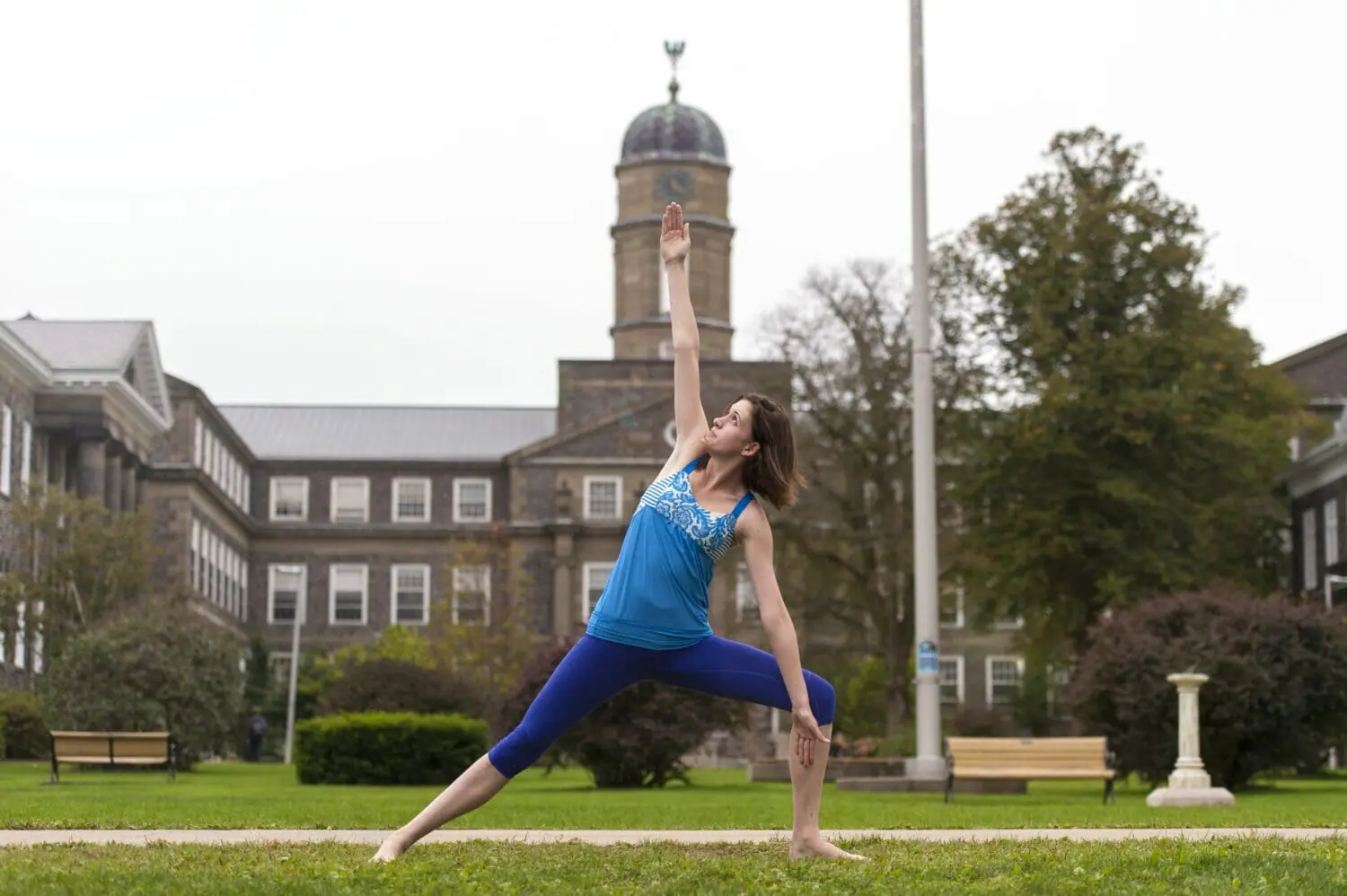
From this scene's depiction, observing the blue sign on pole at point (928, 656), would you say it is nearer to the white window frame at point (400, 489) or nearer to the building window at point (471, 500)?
the building window at point (471, 500)

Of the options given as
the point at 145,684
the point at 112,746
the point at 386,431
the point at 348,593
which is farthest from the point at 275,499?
the point at 112,746

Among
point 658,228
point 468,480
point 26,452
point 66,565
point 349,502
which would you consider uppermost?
point 658,228

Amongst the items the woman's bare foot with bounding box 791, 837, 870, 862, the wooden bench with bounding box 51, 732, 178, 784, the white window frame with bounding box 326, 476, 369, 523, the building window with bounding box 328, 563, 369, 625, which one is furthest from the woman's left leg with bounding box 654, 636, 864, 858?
the white window frame with bounding box 326, 476, 369, 523

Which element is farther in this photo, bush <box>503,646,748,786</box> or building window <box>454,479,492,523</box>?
building window <box>454,479,492,523</box>

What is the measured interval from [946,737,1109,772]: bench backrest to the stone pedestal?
30.0 inches

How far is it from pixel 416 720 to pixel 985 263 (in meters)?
18.0

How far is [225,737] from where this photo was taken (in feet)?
128

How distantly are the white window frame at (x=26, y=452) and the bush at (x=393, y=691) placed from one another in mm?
19765

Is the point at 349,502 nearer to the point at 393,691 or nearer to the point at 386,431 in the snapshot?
the point at 386,431

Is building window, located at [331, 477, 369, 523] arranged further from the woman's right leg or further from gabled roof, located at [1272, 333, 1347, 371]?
the woman's right leg

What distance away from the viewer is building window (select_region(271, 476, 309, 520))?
90.0 m

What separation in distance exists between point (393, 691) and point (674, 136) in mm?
54391

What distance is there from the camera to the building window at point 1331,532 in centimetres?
5391

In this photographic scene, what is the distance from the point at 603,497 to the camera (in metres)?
84.3
